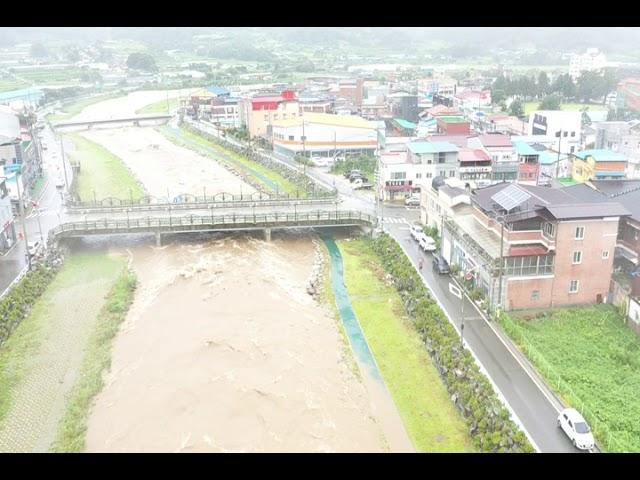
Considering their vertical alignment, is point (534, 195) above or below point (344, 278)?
above

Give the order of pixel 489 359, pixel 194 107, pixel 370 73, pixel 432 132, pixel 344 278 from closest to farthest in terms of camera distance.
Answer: pixel 489 359
pixel 344 278
pixel 432 132
pixel 194 107
pixel 370 73

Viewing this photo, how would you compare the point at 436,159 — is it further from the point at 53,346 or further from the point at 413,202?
the point at 53,346

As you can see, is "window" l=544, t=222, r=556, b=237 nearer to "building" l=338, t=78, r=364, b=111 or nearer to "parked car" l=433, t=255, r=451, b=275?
"parked car" l=433, t=255, r=451, b=275

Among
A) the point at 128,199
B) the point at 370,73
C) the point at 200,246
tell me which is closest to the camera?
the point at 200,246

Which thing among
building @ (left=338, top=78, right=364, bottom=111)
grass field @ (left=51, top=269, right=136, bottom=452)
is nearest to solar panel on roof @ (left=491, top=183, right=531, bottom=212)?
grass field @ (left=51, top=269, right=136, bottom=452)

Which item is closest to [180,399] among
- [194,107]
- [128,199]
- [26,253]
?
[26,253]

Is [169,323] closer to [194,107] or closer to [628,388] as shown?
[628,388]

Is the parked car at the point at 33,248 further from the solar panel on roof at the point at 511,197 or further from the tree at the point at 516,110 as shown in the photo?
the tree at the point at 516,110
